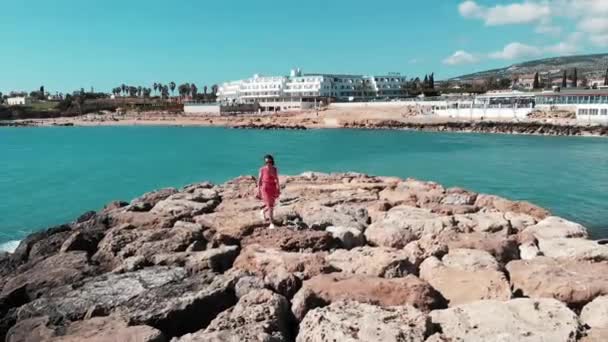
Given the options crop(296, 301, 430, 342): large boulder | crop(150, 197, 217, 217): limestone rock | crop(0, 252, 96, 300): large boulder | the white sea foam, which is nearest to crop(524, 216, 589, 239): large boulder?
crop(296, 301, 430, 342): large boulder

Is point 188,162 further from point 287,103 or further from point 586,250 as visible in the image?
point 287,103

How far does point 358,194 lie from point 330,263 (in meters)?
6.07

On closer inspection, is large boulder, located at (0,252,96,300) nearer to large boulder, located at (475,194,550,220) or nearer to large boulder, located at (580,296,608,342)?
large boulder, located at (580,296,608,342)

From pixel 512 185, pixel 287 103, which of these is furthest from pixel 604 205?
pixel 287 103

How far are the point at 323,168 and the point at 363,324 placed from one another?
3521 cm

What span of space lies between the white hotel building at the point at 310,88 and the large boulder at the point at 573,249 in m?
117

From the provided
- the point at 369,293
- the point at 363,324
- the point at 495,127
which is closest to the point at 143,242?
the point at 369,293

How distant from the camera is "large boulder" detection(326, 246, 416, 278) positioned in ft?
26.1

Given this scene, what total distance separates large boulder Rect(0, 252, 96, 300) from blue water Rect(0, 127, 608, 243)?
11464 millimetres

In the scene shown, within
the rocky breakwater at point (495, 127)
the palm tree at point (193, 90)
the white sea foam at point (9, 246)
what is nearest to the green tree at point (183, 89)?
the palm tree at point (193, 90)

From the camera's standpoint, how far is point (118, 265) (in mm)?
9211

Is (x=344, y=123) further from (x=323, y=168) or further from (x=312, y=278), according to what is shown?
(x=312, y=278)

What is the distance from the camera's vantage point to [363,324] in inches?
231

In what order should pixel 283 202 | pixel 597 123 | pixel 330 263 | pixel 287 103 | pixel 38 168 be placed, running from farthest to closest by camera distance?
pixel 287 103, pixel 597 123, pixel 38 168, pixel 283 202, pixel 330 263
